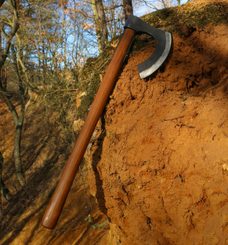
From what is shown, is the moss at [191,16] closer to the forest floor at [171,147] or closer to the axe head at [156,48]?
the forest floor at [171,147]

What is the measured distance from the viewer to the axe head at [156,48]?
7.55ft

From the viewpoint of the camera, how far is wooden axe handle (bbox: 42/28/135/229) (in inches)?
86.0

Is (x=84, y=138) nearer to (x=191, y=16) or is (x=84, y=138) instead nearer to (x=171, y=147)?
(x=171, y=147)

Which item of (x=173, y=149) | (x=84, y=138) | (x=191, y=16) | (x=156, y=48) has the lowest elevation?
(x=173, y=149)

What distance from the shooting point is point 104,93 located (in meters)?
2.37

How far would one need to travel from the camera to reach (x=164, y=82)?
7.75 feet

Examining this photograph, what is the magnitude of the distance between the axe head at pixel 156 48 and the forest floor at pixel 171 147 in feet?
0.28

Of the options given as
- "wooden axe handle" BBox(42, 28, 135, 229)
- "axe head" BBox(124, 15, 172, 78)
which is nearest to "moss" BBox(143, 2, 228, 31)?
"axe head" BBox(124, 15, 172, 78)

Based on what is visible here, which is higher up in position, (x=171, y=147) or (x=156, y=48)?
(x=156, y=48)

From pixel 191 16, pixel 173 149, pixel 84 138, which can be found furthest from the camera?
pixel 191 16

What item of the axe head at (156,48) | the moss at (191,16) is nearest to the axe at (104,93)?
the axe head at (156,48)

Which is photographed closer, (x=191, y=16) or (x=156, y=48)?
(x=156, y=48)

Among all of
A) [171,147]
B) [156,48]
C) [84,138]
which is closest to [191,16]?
[156,48]

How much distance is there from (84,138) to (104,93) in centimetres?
35
